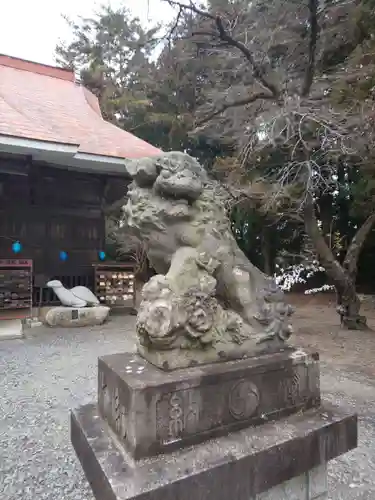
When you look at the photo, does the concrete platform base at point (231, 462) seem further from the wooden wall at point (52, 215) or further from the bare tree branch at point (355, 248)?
the wooden wall at point (52, 215)

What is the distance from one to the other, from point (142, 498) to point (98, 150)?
19.2 ft

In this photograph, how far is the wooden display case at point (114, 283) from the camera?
740 cm

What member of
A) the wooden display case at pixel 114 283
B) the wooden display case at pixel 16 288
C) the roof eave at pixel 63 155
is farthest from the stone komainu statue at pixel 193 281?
the wooden display case at pixel 114 283

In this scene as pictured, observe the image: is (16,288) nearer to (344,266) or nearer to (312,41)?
(344,266)

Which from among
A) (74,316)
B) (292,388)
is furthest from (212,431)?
(74,316)

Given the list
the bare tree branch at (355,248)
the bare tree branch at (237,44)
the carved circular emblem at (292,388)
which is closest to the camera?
the carved circular emblem at (292,388)

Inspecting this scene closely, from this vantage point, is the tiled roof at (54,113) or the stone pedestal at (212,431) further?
the tiled roof at (54,113)

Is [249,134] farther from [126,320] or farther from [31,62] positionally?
[31,62]

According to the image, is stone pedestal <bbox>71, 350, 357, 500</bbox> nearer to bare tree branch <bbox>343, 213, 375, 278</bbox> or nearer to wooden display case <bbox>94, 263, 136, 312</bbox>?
bare tree branch <bbox>343, 213, 375, 278</bbox>

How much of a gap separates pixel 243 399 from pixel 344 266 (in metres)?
5.14

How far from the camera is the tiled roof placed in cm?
571

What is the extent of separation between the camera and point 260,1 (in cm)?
556

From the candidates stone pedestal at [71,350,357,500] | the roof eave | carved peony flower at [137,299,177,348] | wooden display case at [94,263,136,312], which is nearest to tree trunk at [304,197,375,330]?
the roof eave

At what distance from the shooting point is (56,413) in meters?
3.02
